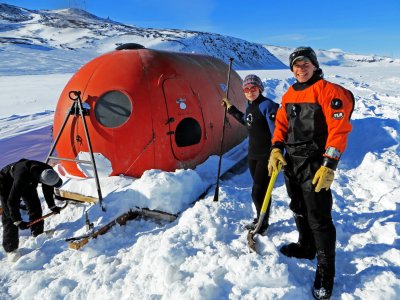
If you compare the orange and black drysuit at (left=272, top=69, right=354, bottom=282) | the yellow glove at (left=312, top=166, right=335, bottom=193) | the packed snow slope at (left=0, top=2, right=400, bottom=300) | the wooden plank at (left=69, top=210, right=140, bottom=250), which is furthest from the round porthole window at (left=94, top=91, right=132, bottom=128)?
the yellow glove at (left=312, top=166, right=335, bottom=193)

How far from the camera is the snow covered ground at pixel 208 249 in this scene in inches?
119

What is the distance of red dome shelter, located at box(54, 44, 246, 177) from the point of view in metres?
5.50

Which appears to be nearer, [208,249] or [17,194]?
[208,249]

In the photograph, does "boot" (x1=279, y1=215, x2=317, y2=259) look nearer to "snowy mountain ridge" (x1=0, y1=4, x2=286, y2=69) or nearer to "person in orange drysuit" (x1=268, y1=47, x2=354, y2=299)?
"person in orange drysuit" (x1=268, y1=47, x2=354, y2=299)

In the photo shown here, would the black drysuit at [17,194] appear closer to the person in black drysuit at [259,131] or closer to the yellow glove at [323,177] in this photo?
the person in black drysuit at [259,131]

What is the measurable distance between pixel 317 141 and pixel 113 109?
3565 mm

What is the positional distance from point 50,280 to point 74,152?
104 inches

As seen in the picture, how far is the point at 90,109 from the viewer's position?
5.52m

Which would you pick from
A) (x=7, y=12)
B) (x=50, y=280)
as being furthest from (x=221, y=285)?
(x=7, y=12)

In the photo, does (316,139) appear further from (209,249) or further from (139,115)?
(139,115)

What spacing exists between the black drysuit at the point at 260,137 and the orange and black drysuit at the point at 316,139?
64 centimetres

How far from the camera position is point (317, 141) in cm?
291

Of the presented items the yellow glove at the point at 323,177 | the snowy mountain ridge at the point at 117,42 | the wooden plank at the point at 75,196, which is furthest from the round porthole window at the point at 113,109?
the snowy mountain ridge at the point at 117,42

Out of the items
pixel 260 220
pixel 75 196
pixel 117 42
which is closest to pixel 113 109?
pixel 75 196
